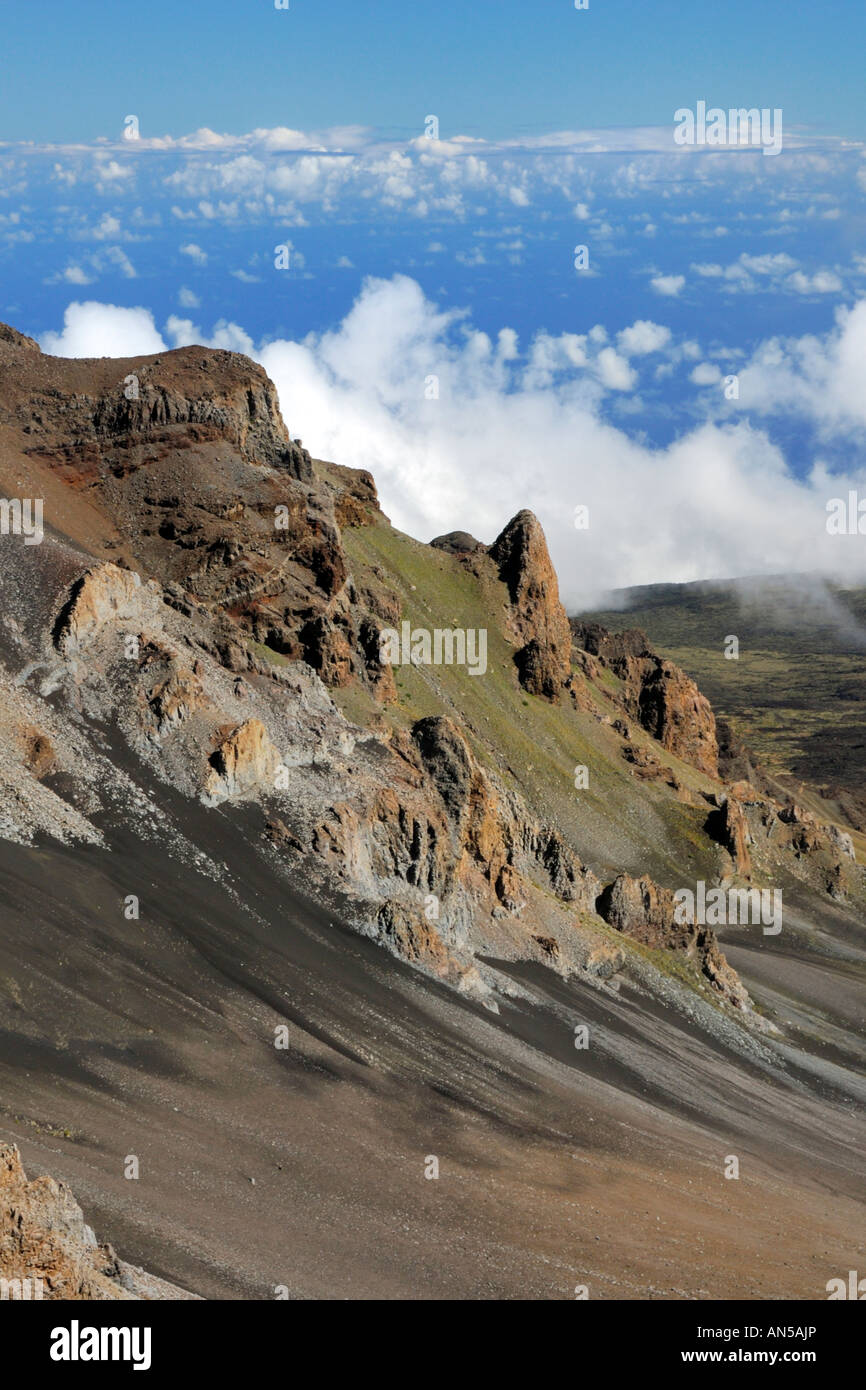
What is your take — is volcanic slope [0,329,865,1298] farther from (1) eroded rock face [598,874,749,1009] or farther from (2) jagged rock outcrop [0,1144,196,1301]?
(2) jagged rock outcrop [0,1144,196,1301]

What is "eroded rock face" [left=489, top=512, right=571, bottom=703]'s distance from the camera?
13975 centimetres

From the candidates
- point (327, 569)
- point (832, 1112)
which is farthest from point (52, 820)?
point (832, 1112)

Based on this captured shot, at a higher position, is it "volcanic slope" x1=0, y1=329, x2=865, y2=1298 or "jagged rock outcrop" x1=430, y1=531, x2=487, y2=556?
"jagged rock outcrop" x1=430, y1=531, x2=487, y2=556

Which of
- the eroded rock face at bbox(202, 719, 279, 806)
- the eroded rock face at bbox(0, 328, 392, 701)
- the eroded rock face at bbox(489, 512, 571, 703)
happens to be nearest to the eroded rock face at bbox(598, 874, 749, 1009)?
the eroded rock face at bbox(0, 328, 392, 701)

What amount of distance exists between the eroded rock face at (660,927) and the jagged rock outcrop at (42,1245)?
78139 millimetres

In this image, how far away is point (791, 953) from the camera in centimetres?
12725

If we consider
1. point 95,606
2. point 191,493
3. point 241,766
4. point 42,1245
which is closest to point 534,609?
point 191,493

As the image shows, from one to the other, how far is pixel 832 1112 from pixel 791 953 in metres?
38.2

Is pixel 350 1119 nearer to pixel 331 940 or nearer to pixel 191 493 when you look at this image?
pixel 331 940

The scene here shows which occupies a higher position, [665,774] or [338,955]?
[665,774]

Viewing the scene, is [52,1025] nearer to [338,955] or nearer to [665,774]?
[338,955]

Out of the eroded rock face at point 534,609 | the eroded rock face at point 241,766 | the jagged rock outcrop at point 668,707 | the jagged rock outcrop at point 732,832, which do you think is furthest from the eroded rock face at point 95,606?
the jagged rock outcrop at point 668,707

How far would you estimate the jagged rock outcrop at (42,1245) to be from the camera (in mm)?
29703

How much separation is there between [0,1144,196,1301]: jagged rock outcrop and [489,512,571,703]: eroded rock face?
10841cm
